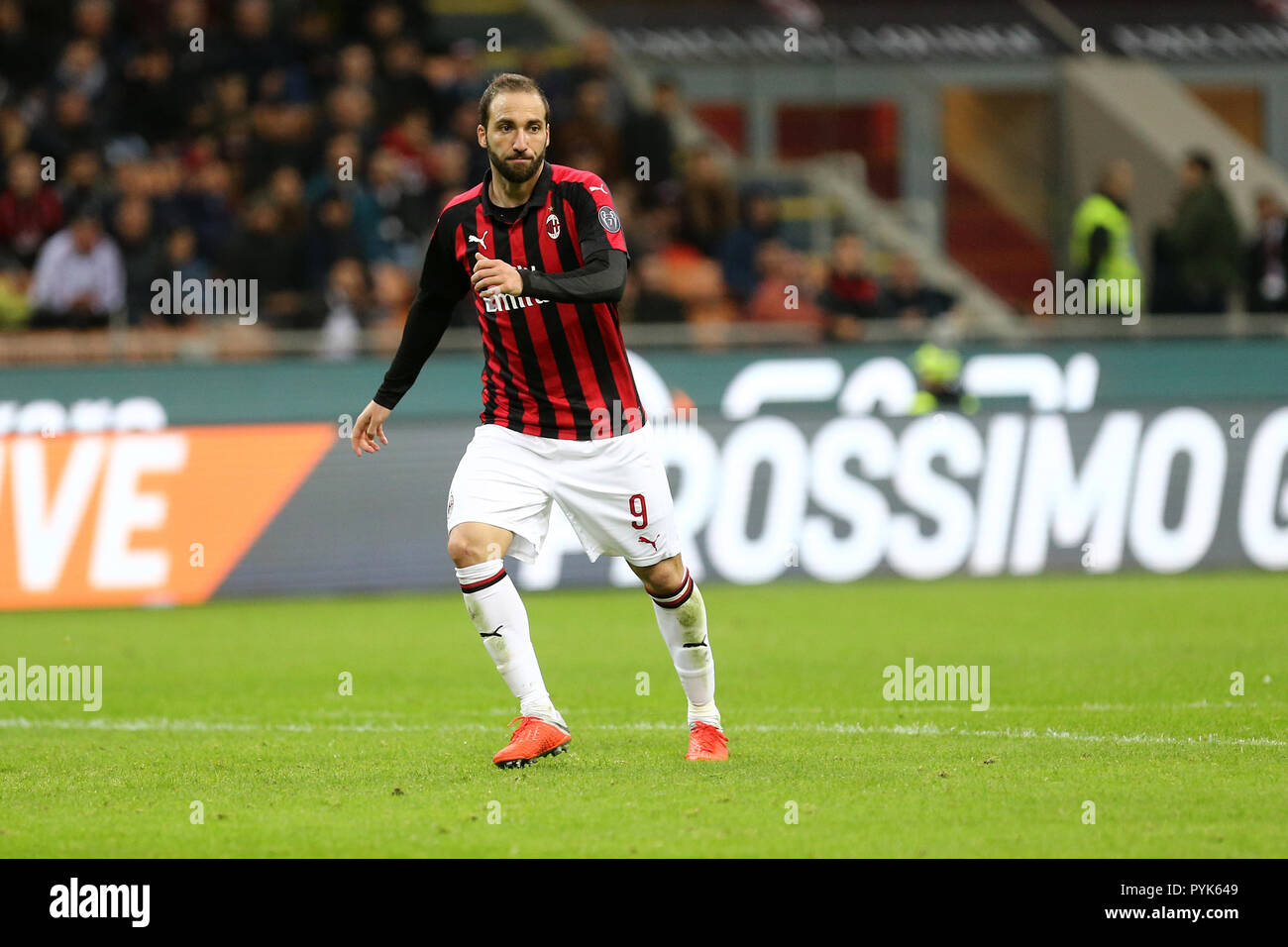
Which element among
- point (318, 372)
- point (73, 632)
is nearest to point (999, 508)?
point (318, 372)

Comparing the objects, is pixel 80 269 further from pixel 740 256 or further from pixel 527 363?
pixel 527 363

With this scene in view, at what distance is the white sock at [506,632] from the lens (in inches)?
293

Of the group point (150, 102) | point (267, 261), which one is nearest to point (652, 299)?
point (267, 261)

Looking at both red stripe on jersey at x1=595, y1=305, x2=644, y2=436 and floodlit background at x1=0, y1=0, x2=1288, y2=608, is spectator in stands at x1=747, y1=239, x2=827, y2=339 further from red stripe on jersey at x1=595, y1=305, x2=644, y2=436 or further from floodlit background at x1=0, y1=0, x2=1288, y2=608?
red stripe on jersey at x1=595, y1=305, x2=644, y2=436

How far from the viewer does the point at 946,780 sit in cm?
703

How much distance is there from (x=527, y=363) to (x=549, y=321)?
0.58 feet

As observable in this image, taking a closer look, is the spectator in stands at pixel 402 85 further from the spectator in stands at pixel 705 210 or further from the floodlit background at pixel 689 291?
the spectator in stands at pixel 705 210

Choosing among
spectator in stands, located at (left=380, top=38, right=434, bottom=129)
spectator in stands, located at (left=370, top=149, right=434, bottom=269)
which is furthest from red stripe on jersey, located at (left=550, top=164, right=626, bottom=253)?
spectator in stands, located at (left=380, top=38, right=434, bottom=129)

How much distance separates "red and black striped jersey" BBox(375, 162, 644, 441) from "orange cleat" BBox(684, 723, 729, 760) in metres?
1.18

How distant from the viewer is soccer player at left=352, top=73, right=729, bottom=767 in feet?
24.1

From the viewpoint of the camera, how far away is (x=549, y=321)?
24.5 ft

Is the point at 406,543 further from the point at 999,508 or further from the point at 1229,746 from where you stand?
the point at 1229,746

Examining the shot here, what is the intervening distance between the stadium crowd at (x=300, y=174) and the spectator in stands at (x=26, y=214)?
0.06 feet
